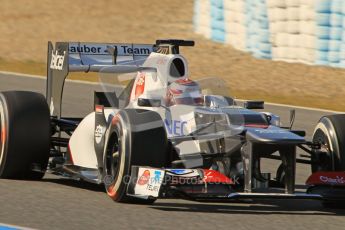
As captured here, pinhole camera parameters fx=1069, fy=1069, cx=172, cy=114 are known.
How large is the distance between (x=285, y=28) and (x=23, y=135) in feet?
42.8

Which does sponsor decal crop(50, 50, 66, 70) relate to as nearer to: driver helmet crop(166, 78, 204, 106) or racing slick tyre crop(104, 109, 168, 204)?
driver helmet crop(166, 78, 204, 106)

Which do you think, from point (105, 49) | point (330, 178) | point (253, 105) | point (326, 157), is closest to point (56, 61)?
point (105, 49)

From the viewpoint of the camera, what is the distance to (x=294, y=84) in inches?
871

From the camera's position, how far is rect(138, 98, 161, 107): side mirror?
9.26 m

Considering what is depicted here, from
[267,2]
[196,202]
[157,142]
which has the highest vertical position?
[267,2]

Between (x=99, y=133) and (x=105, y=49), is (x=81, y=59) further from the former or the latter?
(x=99, y=133)

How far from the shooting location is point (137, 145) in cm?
850

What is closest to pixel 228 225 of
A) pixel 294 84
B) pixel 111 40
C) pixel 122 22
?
pixel 294 84

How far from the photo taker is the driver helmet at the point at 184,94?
31.3ft

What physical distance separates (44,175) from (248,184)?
2908mm

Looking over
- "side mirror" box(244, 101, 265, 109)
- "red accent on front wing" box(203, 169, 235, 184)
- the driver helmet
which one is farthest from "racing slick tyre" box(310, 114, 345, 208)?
the driver helmet

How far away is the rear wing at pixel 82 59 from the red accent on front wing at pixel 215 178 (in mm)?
2046

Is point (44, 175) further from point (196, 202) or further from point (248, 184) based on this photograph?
point (248, 184)

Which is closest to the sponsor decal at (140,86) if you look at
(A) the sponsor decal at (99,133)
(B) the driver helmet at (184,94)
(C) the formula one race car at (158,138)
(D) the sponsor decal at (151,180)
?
(C) the formula one race car at (158,138)
